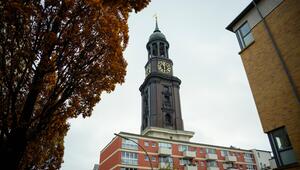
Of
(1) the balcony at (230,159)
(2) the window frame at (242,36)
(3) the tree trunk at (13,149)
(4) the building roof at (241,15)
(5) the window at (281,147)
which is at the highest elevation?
(4) the building roof at (241,15)

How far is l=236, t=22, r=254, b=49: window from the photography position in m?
13.4

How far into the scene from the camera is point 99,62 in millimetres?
7555

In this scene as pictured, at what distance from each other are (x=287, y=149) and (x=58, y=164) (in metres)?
11.4

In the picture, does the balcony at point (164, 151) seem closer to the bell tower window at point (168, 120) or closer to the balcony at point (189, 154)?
the balcony at point (189, 154)

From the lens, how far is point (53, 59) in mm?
6445

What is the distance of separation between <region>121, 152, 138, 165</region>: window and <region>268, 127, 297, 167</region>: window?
2776 centimetres

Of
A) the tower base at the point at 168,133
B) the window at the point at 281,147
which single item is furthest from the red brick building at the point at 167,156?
the window at the point at 281,147

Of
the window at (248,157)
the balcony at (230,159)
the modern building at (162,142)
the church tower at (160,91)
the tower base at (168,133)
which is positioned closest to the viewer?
the modern building at (162,142)

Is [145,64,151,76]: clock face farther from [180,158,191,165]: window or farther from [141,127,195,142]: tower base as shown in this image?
[180,158,191,165]: window

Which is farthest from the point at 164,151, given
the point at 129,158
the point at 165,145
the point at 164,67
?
the point at 164,67

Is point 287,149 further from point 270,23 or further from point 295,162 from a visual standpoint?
point 270,23

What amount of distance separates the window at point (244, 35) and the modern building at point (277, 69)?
63 millimetres

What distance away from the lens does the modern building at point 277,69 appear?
10.2 metres

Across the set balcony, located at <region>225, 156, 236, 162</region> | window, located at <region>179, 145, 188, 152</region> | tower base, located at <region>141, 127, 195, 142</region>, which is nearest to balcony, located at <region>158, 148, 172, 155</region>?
window, located at <region>179, 145, 188, 152</region>
